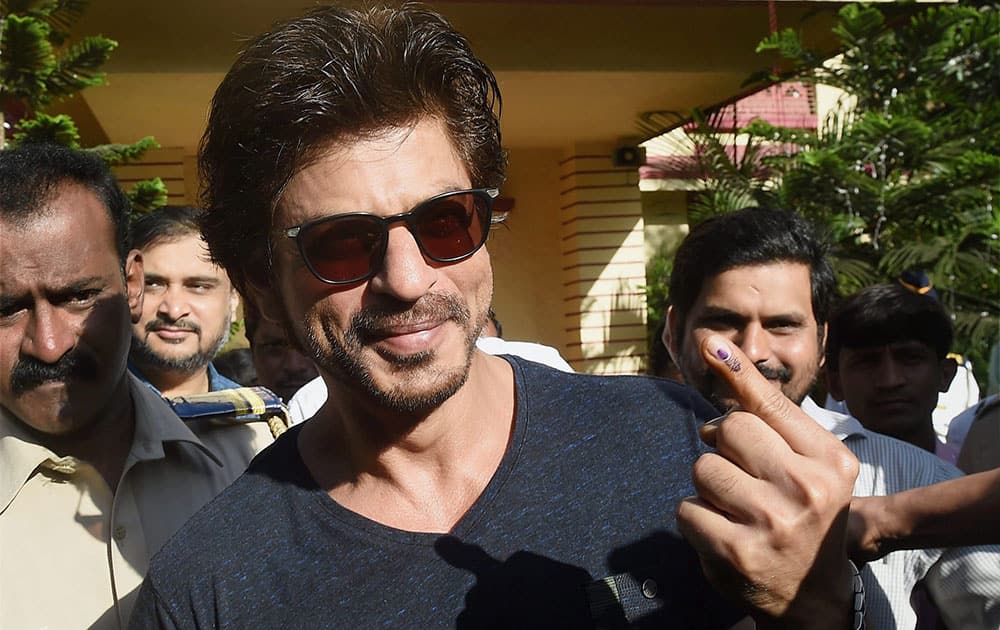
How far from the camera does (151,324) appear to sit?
14.0 ft

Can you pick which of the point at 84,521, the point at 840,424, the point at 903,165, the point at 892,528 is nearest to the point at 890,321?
the point at 840,424

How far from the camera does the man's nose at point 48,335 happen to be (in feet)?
8.12

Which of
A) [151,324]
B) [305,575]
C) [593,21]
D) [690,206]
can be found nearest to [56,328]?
[305,575]

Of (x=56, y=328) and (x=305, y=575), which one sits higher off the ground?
(x=56, y=328)

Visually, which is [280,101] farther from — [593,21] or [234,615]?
[593,21]

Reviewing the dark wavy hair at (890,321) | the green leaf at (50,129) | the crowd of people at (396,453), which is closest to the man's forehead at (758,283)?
the crowd of people at (396,453)

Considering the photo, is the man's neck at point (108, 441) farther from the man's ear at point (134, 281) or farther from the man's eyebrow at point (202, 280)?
the man's eyebrow at point (202, 280)

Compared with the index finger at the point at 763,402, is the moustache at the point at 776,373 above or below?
below

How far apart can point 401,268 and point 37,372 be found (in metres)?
1.13

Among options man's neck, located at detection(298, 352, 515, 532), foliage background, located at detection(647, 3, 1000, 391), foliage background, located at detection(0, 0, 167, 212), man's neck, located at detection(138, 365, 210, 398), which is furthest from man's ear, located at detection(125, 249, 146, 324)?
foliage background, located at detection(647, 3, 1000, 391)

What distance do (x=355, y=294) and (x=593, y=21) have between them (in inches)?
327

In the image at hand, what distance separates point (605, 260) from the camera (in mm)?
12516

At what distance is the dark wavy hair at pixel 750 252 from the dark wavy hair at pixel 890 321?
81 cm

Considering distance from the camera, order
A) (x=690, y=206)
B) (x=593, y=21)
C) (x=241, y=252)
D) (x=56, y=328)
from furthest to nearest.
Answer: (x=690, y=206), (x=593, y=21), (x=56, y=328), (x=241, y=252)
